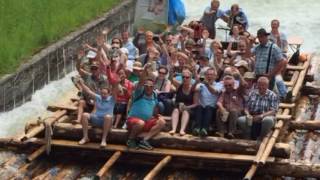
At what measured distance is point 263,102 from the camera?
39.7 ft

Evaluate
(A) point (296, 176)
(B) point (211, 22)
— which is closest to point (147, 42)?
(B) point (211, 22)

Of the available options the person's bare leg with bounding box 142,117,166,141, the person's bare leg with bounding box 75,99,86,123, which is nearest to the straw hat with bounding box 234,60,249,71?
the person's bare leg with bounding box 142,117,166,141

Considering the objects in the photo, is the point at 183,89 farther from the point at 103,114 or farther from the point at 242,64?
the point at 103,114

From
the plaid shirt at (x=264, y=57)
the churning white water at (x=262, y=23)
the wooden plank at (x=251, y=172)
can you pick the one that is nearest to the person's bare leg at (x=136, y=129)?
the wooden plank at (x=251, y=172)

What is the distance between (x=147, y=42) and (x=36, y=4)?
6778 mm

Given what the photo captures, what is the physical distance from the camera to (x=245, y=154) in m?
11.9

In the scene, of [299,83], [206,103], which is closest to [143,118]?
[206,103]

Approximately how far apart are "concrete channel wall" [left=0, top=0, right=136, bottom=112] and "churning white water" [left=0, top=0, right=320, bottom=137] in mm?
197

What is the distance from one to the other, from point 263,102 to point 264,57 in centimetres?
139

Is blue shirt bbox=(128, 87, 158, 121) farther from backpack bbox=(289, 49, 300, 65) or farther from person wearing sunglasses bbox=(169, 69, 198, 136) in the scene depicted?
backpack bbox=(289, 49, 300, 65)

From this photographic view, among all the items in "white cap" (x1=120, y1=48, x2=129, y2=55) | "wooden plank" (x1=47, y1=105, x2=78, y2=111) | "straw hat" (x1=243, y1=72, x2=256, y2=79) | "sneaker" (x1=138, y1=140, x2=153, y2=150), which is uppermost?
"white cap" (x1=120, y1=48, x2=129, y2=55)

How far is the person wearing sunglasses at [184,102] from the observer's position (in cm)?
1243

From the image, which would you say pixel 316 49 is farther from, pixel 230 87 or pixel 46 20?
pixel 230 87

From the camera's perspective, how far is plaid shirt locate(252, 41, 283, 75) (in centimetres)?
1317
